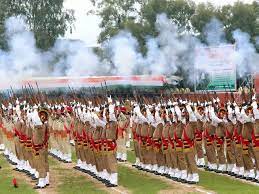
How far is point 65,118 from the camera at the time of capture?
74.6 ft

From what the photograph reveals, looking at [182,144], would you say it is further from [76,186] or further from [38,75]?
[38,75]

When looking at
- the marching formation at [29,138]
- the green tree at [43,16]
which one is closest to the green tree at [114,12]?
the green tree at [43,16]

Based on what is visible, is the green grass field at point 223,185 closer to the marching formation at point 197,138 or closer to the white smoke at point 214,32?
the marching formation at point 197,138

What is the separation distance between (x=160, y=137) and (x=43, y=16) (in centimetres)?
3092

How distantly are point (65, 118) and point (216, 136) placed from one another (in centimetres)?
663

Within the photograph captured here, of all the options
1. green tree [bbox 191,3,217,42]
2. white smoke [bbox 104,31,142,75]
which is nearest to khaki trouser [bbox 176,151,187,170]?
white smoke [bbox 104,31,142,75]

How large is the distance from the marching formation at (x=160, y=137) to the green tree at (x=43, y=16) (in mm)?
24371

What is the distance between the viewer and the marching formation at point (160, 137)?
53.6ft

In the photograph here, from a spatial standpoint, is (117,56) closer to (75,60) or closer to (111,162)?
(75,60)

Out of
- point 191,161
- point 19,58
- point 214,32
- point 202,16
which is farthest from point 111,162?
point 202,16

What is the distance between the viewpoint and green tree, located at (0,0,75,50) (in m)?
45.1

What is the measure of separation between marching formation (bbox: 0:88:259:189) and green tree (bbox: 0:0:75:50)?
2437 cm

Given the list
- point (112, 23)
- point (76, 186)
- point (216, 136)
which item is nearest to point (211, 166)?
point (216, 136)

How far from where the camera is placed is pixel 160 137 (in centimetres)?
1783
